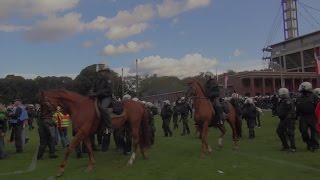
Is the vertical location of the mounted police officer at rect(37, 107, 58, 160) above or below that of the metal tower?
below

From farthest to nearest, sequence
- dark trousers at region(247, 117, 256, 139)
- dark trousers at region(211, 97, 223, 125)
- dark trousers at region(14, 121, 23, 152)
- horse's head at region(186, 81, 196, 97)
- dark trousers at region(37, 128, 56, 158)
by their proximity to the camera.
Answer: dark trousers at region(247, 117, 256, 139) < dark trousers at region(14, 121, 23, 152) < dark trousers at region(37, 128, 56, 158) < dark trousers at region(211, 97, 223, 125) < horse's head at region(186, 81, 196, 97)

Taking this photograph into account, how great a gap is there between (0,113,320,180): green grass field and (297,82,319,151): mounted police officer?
0.46 m

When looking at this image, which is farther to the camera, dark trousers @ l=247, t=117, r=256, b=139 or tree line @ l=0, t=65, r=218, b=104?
tree line @ l=0, t=65, r=218, b=104

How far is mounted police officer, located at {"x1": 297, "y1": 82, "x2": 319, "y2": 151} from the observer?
52.1 feet

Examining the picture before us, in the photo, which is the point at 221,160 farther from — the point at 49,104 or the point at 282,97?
the point at 49,104

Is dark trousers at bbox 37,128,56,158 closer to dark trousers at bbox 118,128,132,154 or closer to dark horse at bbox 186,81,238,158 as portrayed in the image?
dark trousers at bbox 118,128,132,154

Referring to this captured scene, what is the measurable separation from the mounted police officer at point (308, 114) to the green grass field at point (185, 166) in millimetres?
461

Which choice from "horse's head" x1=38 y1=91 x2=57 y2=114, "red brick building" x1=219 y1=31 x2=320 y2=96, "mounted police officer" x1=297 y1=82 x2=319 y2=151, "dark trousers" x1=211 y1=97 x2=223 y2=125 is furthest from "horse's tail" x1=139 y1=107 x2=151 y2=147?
"red brick building" x1=219 y1=31 x2=320 y2=96

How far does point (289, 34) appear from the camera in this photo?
14850cm

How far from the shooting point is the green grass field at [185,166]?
1180cm

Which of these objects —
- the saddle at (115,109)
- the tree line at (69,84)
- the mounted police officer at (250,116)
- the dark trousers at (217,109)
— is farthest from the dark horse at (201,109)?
the tree line at (69,84)

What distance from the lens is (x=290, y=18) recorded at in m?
146

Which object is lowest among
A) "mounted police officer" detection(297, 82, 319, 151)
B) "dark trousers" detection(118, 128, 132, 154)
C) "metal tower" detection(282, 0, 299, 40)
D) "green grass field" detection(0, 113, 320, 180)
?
"green grass field" detection(0, 113, 320, 180)

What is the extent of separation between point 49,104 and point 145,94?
103 m
